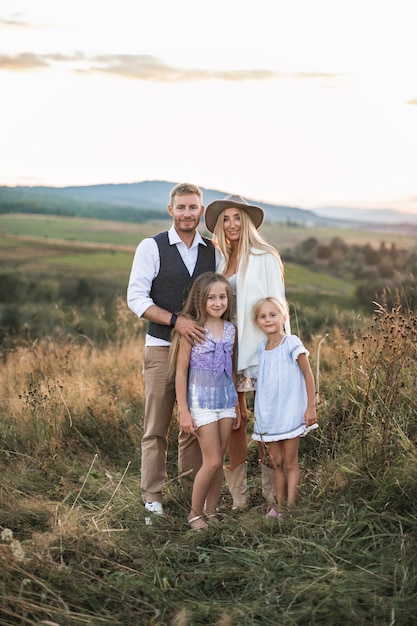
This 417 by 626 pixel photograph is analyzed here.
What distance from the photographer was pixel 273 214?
213ft

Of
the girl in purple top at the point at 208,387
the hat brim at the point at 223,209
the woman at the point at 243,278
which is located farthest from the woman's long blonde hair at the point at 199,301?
the hat brim at the point at 223,209

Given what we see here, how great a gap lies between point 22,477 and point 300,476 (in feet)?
7.01

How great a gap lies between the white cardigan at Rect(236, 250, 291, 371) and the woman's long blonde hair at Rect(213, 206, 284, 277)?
43 millimetres

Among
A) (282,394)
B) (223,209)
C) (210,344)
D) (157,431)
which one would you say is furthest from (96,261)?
(282,394)

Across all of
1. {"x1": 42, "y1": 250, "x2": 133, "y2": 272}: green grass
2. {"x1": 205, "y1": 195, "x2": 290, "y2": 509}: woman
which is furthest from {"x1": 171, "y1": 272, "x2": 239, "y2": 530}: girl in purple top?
{"x1": 42, "y1": 250, "x2": 133, "y2": 272}: green grass

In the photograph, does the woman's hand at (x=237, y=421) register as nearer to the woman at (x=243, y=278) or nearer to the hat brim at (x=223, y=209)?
the woman at (x=243, y=278)

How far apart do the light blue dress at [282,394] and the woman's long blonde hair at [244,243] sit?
0.60m

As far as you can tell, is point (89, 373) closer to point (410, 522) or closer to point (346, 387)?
point (346, 387)

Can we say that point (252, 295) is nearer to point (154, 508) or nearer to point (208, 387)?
point (208, 387)

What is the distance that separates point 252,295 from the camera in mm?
5062

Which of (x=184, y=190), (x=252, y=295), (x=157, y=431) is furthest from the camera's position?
(x=157, y=431)

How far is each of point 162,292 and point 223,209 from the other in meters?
0.71

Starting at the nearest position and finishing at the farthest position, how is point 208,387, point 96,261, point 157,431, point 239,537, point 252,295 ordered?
point 239,537
point 208,387
point 252,295
point 157,431
point 96,261

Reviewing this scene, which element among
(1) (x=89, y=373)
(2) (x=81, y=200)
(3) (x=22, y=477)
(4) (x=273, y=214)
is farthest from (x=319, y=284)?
(2) (x=81, y=200)
